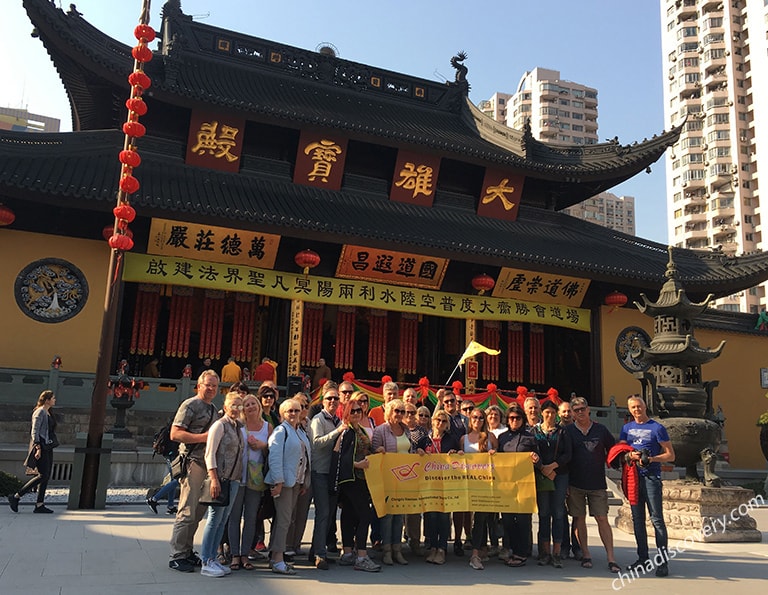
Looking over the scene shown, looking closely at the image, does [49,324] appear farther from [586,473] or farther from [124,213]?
[586,473]

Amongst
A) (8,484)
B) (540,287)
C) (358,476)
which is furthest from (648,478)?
(540,287)

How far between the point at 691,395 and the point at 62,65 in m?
15.4

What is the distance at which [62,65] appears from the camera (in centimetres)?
1514

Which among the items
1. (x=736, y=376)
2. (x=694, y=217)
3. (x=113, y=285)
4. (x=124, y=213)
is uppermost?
(x=694, y=217)

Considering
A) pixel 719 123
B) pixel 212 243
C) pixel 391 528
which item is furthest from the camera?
pixel 719 123

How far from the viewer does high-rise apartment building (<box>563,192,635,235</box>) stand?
326 feet

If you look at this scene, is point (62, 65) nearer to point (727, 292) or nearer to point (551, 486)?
point (551, 486)

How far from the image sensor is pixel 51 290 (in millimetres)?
12680

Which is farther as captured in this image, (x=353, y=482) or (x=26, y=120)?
(x=26, y=120)

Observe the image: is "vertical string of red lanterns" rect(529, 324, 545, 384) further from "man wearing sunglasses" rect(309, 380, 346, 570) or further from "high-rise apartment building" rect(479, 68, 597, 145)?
"high-rise apartment building" rect(479, 68, 597, 145)

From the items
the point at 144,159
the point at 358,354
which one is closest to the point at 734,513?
the point at 358,354

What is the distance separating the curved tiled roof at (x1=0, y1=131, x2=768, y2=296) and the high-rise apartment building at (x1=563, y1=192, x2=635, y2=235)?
8352 centimetres

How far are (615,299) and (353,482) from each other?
486 inches

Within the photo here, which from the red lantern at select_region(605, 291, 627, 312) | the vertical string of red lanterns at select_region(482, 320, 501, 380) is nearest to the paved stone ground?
the vertical string of red lanterns at select_region(482, 320, 501, 380)
